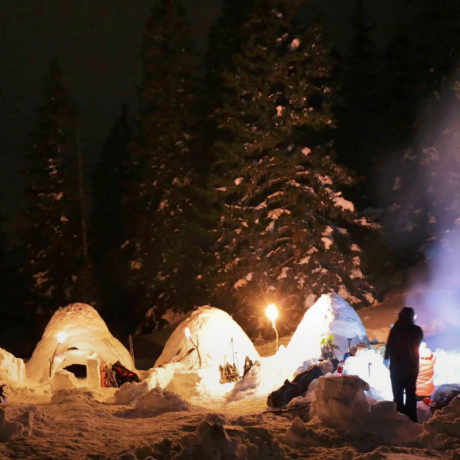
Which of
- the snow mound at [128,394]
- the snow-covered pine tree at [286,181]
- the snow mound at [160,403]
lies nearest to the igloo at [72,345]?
the snow mound at [128,394]

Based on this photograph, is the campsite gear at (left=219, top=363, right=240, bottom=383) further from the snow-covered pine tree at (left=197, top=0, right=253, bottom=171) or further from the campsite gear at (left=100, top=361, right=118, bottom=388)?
the snow-covered pine tree at (left=197, top=0, right=253, bottom=171)

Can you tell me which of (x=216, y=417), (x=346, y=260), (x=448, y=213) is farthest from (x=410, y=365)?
(x=448, y=213)

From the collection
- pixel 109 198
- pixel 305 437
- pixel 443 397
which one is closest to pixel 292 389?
pixel 443 397

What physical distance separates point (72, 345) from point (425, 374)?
27.1ft

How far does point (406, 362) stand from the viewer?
7.65 metres

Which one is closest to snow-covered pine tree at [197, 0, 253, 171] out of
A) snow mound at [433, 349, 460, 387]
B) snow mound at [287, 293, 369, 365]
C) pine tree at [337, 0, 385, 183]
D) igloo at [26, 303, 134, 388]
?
pine tree at [337, 0, 385, 183]

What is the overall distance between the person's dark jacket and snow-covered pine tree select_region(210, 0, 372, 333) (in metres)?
9.13

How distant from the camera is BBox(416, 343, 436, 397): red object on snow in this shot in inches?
330

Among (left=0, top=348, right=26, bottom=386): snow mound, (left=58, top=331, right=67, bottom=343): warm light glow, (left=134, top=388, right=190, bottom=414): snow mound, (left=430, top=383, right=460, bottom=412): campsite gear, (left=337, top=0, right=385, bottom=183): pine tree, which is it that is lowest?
(left=430, top=383, right=460, bottom=412): campsite gear

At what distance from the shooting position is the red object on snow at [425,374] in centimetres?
839

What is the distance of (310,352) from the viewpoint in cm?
1150

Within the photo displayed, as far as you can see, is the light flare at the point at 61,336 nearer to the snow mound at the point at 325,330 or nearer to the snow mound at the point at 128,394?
the snow mound at the point at 128,394

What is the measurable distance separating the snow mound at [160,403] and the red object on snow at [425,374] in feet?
11.7

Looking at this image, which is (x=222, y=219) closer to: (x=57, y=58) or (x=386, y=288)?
(x=386, y=288)
